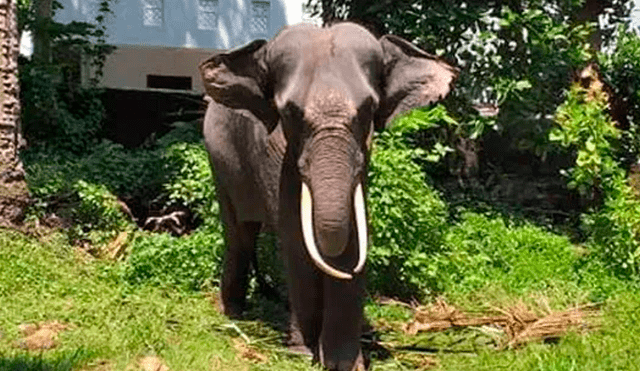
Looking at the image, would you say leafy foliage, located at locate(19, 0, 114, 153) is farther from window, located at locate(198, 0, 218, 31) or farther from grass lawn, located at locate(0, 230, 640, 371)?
grass lawn, located at locate(0, 230, 640, 371)

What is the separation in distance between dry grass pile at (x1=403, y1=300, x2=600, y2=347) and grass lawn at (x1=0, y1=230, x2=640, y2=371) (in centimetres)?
12

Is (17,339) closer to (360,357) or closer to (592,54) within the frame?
(360,357)

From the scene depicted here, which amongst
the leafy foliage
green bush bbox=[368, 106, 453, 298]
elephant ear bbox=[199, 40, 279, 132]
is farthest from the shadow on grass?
the leafy foliage

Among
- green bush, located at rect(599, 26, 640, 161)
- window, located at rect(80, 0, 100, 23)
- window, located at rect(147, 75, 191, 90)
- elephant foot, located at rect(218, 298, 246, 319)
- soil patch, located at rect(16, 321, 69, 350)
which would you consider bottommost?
elephant foot, located at rect(218, 298, 246, 319)

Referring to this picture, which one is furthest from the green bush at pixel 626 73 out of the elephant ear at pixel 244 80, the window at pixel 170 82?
the window at pixel 170 82

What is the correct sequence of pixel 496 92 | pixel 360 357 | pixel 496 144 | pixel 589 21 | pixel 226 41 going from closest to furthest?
1. pixel 360 357
2. pixel 496 92
3. pixel 589 21
4. pixel 496 144
5. pixel 226 41

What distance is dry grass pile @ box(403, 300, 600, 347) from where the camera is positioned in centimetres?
678

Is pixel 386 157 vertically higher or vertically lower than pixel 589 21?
lower

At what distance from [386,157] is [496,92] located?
334 centimetres

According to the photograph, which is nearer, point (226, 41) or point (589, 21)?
point (589, 21)

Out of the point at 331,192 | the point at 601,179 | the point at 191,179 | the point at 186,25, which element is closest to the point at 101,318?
the point at 331,192

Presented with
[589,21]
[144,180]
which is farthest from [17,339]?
[589,21]

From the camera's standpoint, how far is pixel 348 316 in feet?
19.0

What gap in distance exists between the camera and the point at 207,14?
66.2 feet
